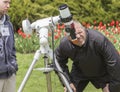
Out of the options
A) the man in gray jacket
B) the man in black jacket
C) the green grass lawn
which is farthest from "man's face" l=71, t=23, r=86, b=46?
the green grass lawn

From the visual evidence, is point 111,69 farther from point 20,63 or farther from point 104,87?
point 20,63

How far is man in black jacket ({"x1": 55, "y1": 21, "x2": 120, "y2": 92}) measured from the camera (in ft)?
14.9

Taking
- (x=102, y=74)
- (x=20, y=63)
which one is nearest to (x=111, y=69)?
(x=102, y=74)

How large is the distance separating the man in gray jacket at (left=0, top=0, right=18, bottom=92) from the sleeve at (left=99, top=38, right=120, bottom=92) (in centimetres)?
85

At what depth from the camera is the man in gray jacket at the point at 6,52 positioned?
4297 mm

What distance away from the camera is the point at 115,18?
11.1 m

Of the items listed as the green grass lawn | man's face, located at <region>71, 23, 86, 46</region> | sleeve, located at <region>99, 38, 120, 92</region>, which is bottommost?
the green grass lawn

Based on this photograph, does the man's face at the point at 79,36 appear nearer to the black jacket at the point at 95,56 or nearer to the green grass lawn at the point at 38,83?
the black jacket at the point at 95,56

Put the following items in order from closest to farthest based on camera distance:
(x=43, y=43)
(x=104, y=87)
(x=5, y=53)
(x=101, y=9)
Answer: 1. (x=43, y=43)
2. (x=5, y=53)
3. (x=104, y=87)
4. (x=101, y=9)

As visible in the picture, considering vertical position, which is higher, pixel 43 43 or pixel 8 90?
pixel 43 43

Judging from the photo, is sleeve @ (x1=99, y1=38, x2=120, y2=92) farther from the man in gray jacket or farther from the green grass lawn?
the green grass lawn

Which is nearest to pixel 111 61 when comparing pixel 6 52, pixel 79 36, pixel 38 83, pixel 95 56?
pixel 95 56

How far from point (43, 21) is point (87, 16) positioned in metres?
7.42

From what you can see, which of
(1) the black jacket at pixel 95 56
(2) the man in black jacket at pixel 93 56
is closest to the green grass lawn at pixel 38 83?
(2) the man in black jacket at pixel 93 56
